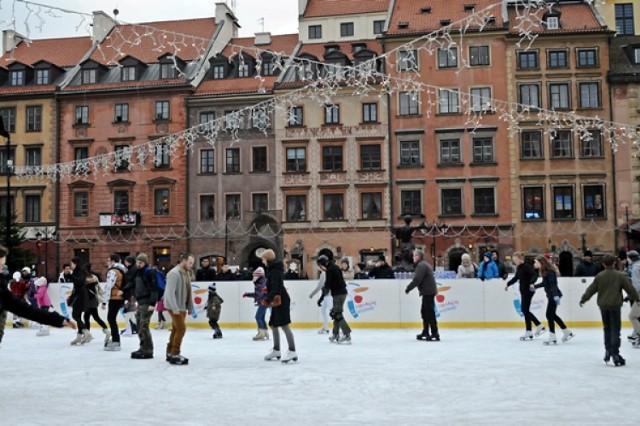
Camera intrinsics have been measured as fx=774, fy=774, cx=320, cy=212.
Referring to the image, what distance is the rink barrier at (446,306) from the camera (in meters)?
19.5

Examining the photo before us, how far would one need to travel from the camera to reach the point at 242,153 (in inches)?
1699

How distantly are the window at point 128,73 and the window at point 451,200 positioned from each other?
63.7ft

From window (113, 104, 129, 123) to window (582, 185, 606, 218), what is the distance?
2562cm

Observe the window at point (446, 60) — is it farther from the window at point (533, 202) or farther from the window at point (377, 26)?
the window at point (533, 202)

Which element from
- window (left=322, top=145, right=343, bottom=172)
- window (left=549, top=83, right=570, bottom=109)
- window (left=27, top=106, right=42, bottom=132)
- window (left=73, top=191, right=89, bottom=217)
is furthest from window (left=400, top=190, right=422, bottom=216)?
window (left=27, top=106, right=42, bottom=132)

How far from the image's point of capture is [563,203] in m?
40.2

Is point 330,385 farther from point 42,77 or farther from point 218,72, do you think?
point 42,77

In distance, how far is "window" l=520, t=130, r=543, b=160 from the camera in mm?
40438

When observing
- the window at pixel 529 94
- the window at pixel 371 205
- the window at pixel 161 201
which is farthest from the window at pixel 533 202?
the window at pixel 161 201

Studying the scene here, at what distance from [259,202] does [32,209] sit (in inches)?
527

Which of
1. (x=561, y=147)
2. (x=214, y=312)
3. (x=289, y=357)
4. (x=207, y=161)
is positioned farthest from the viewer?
(x=207, y=161)

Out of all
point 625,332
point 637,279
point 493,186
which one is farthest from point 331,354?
point 493,186

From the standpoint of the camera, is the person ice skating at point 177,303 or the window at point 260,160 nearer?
the person ice skating at point 177,303

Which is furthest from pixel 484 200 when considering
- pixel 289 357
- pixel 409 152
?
pixel 289 357
